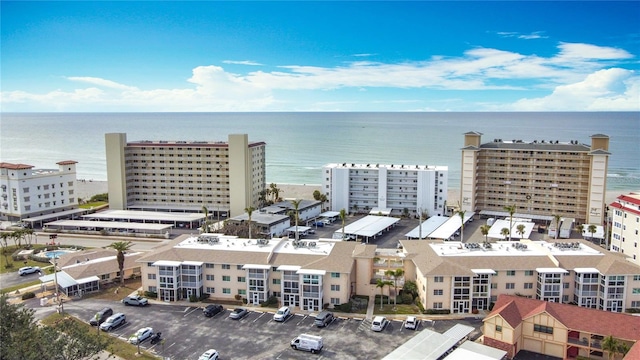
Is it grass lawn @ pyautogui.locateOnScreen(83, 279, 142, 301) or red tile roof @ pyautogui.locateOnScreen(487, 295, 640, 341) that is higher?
red tile roof @ pyautogui.locateOnScreen(487, 295, 640, 341)

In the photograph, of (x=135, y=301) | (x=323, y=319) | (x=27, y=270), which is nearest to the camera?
(x=323, y=319)

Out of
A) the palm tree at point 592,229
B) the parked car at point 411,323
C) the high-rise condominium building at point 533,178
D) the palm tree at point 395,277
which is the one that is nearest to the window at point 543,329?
the parked car at point 411,323

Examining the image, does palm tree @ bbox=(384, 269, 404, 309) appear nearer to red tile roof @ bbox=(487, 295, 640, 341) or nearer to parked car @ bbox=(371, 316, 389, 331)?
parked car @ bbox=(371, 316, 389, 331)

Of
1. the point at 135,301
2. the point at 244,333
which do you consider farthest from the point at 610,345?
the point at 135,301

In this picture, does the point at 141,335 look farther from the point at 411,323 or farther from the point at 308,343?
the point at 411,323

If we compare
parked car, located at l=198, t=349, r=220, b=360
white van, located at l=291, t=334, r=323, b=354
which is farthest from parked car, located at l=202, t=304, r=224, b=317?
white van, located at l=291, t=334, r=323, b=354
